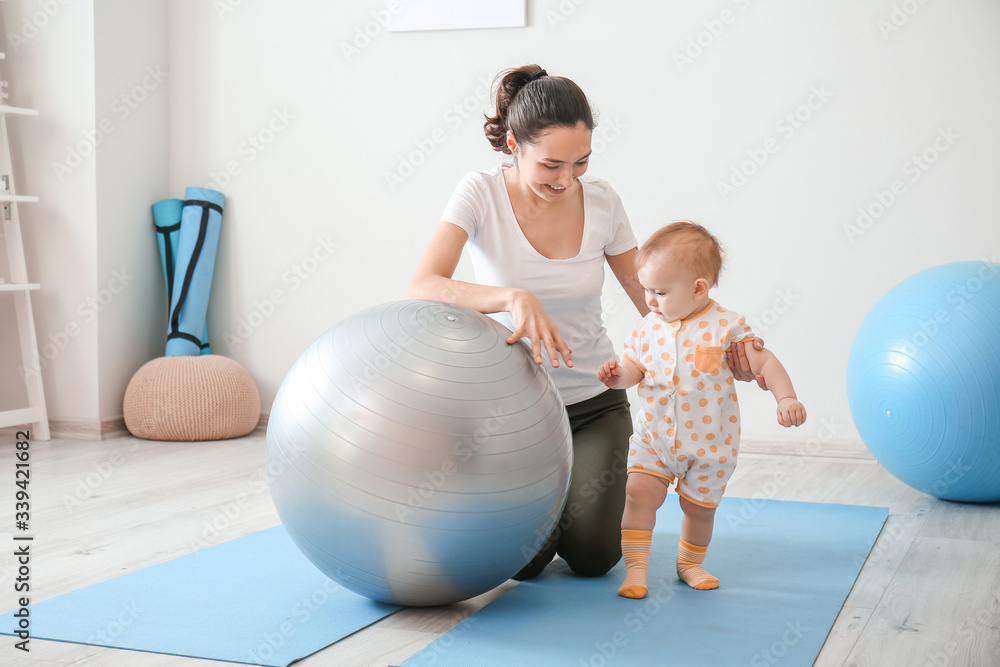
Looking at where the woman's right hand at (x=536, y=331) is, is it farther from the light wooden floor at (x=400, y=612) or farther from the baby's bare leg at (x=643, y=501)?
the light wooden floor at (x=400, y=612)

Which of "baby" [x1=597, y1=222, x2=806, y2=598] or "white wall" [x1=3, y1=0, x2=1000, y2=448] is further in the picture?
"white wall" [x1=3, y1=0, x2=1000, y2=448]

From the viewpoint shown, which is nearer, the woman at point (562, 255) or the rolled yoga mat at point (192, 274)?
the woman at point (562, 255)

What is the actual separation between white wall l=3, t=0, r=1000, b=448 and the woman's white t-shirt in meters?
1.59

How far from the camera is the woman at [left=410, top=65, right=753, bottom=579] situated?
6.59ft

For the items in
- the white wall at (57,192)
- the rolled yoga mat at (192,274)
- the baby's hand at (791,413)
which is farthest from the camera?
the rolled yoga mat at (192,274)

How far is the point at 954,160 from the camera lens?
345 cm

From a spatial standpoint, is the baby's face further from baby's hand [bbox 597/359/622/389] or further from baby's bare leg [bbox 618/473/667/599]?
baby's bare leg [bbox 618/473/667/599]

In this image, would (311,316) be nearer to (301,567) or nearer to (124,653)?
(301,567)

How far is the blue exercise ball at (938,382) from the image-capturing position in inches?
103

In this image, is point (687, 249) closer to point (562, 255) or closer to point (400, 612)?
point (562, 255)

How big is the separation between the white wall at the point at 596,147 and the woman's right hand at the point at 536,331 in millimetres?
2087

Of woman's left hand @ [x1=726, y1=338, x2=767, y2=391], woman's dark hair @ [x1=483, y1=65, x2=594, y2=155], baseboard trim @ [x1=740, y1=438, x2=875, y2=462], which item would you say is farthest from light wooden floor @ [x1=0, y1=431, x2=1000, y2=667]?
Result: woman's dark hair @ [x1=483, y1=65, x2=594, y2=155]

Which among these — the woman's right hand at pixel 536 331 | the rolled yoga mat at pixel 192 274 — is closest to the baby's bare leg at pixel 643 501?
the woman's right hand at pixel 536 331

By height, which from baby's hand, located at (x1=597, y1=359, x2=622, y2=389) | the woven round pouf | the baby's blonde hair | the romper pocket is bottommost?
the woven round pouf
